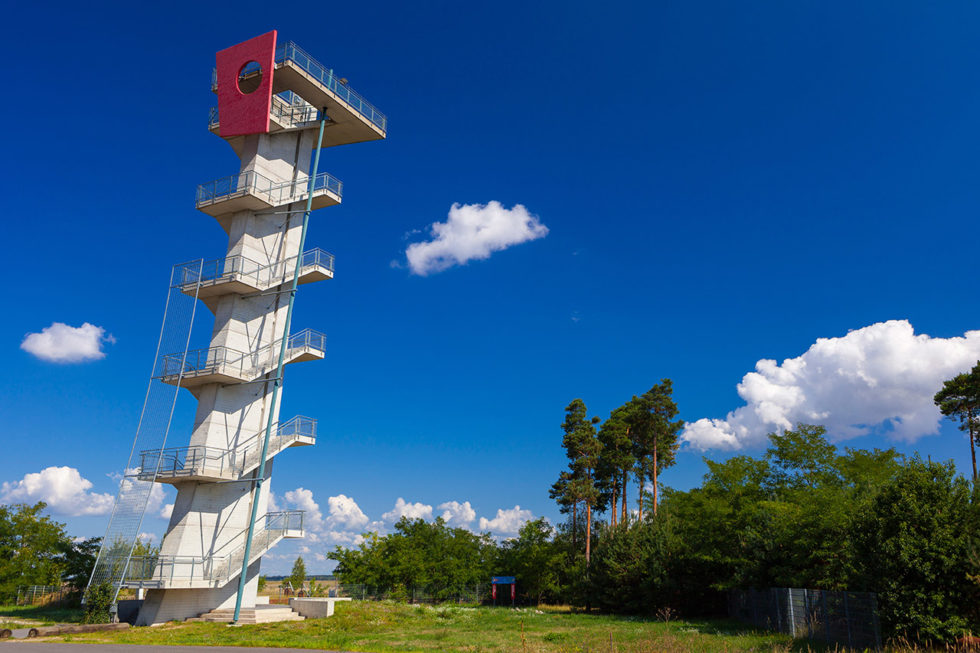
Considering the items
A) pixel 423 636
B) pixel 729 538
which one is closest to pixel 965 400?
pixel 729 538

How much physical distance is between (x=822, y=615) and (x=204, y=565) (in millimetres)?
27498

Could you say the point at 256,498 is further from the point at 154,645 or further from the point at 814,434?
the point at 814,434

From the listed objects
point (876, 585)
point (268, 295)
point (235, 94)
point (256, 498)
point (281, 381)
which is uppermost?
point (235, 94)

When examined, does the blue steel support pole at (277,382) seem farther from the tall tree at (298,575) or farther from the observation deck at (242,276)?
the tall tree at (298,575)

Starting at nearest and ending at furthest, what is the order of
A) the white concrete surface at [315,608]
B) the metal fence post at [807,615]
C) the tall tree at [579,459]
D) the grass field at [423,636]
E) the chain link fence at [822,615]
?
the grass field at [423,636]
the chain link fence at [822,615]
the metal fence post at [807,615]
the white concrete surface at [315,608]
the tall tree at [579,459]

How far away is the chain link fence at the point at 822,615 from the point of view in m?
19.7

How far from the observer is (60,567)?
150 feet

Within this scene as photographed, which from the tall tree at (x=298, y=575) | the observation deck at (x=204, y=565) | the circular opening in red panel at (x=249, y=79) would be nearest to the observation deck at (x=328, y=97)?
the circular opening in red panel at (x=249, y=79)

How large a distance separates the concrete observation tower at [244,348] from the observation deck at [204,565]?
51mm

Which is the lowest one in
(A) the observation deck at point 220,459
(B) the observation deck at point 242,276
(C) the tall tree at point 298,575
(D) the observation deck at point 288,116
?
(C) the tall tree at point 298,575

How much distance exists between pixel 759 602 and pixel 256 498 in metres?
24.8

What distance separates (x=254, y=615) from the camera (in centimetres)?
2942

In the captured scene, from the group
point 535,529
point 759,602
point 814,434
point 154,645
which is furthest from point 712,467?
point 535,529

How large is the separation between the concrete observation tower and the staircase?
14 centimetres
